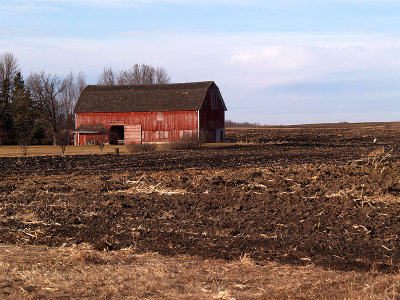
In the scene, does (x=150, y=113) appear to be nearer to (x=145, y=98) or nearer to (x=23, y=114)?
(x=145, y=98)

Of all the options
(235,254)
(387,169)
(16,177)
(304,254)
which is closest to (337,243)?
(304,254)

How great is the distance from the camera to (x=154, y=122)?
53.9 metres

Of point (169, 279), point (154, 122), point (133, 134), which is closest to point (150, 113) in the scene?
point (154, 122)

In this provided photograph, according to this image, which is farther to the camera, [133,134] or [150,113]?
[133,134]

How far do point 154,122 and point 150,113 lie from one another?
103 centimetres

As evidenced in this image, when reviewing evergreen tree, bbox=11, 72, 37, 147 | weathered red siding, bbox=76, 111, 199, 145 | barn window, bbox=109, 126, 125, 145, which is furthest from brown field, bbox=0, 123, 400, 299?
evergreen tree, bbox=11, 72, 37, 147

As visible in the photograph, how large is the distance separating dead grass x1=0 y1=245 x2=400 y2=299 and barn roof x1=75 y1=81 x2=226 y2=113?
44.5 m

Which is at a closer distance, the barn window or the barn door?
the barn door

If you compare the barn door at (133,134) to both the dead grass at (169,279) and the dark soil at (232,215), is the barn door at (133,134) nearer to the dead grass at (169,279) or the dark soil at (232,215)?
the dark soil at (232,215)

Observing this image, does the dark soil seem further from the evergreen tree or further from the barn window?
the evergreen tree

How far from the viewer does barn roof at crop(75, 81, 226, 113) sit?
175 ft

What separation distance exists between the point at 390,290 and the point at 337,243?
9.31 feet

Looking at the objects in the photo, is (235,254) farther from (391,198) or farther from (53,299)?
(391,198)

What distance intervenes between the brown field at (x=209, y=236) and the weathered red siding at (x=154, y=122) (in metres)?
35.8
